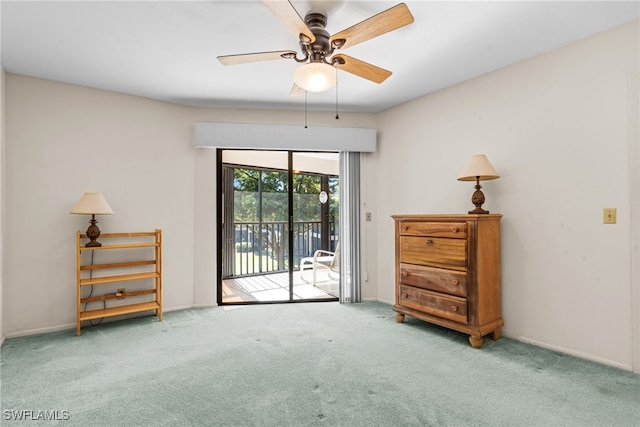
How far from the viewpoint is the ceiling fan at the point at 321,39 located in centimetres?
170

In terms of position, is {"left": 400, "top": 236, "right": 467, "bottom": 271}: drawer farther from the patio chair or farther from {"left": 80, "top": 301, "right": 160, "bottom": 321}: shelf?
{"left": 80, "top": 301, "right": 160, "bottom": 321}: shelf

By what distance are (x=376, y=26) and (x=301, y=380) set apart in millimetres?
2187

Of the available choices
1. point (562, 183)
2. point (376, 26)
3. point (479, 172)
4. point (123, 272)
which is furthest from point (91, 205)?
point (562, 183)

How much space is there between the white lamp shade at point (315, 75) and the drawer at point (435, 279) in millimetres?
1863

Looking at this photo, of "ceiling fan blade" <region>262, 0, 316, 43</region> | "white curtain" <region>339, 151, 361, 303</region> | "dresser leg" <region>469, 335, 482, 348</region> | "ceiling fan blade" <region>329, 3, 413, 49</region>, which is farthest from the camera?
"white curtain" <region>339, 151, 361, 303</region>

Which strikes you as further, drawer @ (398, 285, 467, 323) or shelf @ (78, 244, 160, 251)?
shelf @ (78, 244, 160, 251)

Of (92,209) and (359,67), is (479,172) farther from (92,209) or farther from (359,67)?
(92,209)

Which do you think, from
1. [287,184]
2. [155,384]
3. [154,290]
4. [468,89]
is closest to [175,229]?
[154,290]

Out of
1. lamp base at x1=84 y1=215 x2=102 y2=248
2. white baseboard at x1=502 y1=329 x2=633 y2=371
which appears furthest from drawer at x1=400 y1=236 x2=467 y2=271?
lamp base at x1=84 y1=215 x2=102 y2=248

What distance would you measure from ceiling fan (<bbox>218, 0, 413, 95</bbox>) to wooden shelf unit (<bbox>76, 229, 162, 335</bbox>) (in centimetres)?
214

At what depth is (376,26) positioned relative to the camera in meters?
1.82

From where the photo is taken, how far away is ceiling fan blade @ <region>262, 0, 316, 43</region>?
1565 millimetres

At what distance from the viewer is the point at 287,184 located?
4219mm

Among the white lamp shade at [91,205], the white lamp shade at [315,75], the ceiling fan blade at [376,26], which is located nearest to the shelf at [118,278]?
the white lamp shade at [91,205]
